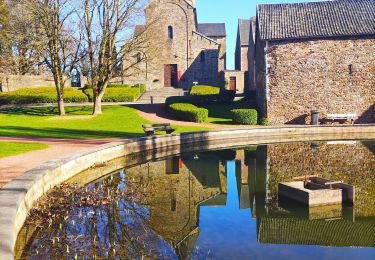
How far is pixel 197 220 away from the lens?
8.70 m

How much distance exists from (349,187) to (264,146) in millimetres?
9071

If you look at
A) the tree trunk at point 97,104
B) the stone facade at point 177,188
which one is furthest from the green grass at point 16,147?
the tree trunk at point 97,104

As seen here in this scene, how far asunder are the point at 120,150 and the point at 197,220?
674 cm

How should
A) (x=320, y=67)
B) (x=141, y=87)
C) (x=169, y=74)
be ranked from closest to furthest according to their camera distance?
1. (x=320, y=67)
2. (x=141, y=87)
3. (x=169, y=74)

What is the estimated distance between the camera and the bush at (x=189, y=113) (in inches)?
990

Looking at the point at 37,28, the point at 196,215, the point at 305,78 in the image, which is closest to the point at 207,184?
the point at 196,215

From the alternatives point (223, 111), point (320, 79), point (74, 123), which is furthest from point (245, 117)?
point (74, 123)

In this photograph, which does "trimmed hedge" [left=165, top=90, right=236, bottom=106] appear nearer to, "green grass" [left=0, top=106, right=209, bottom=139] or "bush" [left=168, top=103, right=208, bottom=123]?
"green grass" [left=0, top=106, right=209, bottom=139]

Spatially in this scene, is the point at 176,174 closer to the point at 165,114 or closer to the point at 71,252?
the point at 71,252

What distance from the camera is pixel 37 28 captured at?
25.2 metres

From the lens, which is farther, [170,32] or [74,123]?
[170,32]

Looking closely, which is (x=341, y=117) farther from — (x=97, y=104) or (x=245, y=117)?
(x=97, y=104)

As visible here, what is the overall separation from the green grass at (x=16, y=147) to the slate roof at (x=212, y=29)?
4706 cm

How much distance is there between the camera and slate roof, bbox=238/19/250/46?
55709mm
